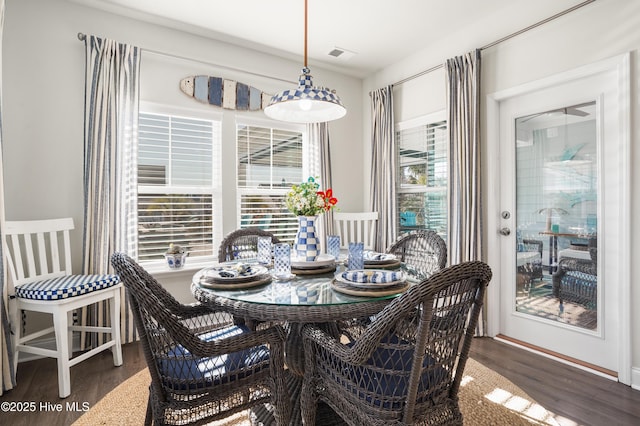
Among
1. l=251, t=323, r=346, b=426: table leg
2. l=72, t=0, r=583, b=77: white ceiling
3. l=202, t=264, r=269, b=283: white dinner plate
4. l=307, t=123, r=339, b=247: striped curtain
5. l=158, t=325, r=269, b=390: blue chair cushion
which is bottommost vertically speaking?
l=251, t=323, r=346, b=426: table leg

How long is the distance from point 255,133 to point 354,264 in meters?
2.36

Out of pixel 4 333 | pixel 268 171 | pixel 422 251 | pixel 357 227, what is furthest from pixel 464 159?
pixel 4 333

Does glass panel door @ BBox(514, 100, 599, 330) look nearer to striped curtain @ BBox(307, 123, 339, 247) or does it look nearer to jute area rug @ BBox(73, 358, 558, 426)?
jute area rug @ BBox(73, 358, 558, 426)

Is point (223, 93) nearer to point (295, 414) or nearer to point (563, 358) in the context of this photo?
point (295, 414)

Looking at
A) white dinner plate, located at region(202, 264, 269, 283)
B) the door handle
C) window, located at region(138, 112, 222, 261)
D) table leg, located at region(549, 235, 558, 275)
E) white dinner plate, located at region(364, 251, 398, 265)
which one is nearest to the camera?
white dinner plate, located at region(202, 264, 269, 283)

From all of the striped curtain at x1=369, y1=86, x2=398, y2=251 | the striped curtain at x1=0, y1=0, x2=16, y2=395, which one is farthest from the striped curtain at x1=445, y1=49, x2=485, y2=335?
the striped curtain at x1=0, y1=0, x2=16, y2=395

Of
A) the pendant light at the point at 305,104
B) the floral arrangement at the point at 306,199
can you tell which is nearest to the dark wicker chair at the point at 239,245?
the floral arrangement at the point at 306,199

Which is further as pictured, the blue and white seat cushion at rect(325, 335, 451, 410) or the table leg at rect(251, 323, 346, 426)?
the table leg at rect(251, 323, 346, 426)

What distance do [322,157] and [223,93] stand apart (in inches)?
49.4

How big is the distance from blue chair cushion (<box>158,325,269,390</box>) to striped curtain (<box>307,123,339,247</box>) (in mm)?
2460

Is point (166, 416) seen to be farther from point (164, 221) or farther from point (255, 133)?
point (255, 133)

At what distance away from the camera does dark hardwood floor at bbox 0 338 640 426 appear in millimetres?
1889

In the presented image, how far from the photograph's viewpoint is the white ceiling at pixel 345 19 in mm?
2779

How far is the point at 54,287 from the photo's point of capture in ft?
7.16
